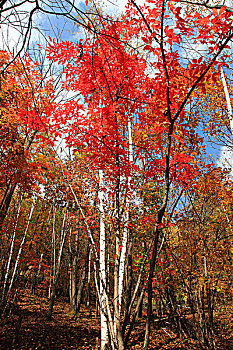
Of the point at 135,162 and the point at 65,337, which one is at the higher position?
the point at 135,162

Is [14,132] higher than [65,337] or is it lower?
higher

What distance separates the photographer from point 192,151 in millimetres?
5406

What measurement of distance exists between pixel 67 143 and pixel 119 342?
3.36 metres

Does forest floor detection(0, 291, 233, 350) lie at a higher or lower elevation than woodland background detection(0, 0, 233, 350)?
lower

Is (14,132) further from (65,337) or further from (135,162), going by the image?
(65,337)

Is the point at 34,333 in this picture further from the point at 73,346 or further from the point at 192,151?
the point at 192,151

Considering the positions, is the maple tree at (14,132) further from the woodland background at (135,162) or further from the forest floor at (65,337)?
the forest floor at (65,337)

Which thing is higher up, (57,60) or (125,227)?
(57,60)

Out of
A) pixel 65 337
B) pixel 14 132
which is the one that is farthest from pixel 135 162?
pixel 65 337

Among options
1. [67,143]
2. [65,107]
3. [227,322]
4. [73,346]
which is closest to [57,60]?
[65,107]

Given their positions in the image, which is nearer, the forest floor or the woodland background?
the woodland background

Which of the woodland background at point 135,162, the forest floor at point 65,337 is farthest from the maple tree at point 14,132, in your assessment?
the forest floor at point 65,337

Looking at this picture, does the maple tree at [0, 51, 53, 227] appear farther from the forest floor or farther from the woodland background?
the forest floor

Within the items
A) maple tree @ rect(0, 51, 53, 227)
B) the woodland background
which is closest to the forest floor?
the woodland background
